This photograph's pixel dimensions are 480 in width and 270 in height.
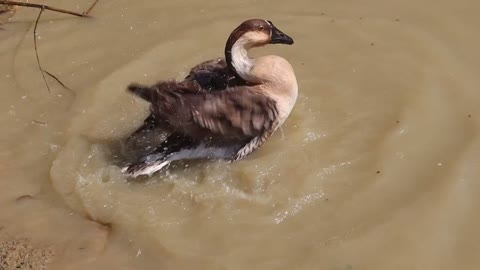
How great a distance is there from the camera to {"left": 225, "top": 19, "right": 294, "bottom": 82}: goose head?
4348 mm

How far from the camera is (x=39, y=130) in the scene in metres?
5.00

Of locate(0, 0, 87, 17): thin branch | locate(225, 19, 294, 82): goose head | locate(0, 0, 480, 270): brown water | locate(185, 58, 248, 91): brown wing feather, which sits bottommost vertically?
locate(0, 0, 480, 270): brown water

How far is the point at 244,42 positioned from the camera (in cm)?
438

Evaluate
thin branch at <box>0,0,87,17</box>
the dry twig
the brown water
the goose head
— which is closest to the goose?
the goose head

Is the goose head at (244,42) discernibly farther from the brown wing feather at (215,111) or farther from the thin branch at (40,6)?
the thin branch at (40,6)

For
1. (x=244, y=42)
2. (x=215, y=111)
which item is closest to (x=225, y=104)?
(x=215, y=111)

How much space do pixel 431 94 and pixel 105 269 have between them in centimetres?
267

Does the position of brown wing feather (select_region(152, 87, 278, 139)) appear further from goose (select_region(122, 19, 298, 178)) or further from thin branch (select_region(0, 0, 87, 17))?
thin branch (select_region(0, 0, 87, 17))

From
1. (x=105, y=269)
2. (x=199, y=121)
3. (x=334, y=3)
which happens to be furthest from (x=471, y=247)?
(x=334, y=3)

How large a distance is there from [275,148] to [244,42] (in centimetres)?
81

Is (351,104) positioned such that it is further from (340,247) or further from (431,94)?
(340,247)

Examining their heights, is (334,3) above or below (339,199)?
above

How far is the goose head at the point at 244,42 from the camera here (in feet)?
14.3

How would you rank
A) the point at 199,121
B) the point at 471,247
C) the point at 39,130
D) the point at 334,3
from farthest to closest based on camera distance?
the point at 334,3, the point at 39,130, the point at 199,121, the point at 471,247
